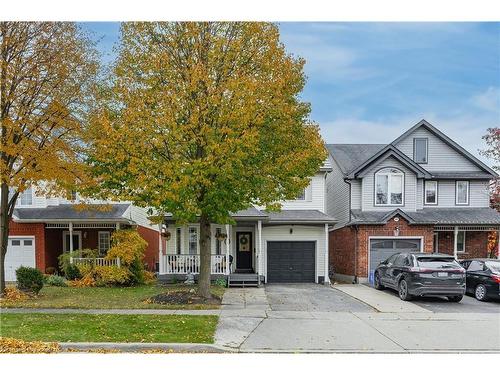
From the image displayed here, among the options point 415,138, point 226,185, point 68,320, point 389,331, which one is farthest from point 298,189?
point 415,138

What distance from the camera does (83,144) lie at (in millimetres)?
→ 13023

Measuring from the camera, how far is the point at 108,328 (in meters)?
8.84

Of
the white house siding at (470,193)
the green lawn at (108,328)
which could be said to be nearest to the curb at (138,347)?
the green lawn at (108,328)

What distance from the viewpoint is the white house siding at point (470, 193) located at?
20328 mm

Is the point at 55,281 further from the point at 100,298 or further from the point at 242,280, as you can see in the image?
the point at 242,280

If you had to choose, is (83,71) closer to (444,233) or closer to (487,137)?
(444,233)

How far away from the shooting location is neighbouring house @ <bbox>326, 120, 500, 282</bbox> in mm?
18391

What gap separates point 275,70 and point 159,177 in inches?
163

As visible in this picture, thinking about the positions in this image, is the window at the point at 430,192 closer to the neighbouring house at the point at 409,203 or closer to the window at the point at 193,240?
the neighbouring house at the point at 409,203

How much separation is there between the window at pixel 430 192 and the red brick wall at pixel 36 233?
706 inches

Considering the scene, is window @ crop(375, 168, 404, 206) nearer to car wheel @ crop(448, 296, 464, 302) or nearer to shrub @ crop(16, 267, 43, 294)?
car wheel @ crop(448, 296, 464, 302)

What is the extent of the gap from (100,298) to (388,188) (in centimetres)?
1297

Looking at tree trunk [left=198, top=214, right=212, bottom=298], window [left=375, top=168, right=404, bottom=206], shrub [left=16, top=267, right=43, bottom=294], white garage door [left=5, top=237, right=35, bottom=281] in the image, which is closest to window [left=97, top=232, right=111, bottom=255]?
white garage door [left=5, top=237, right=35, bottom=281]

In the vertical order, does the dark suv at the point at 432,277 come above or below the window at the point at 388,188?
below
